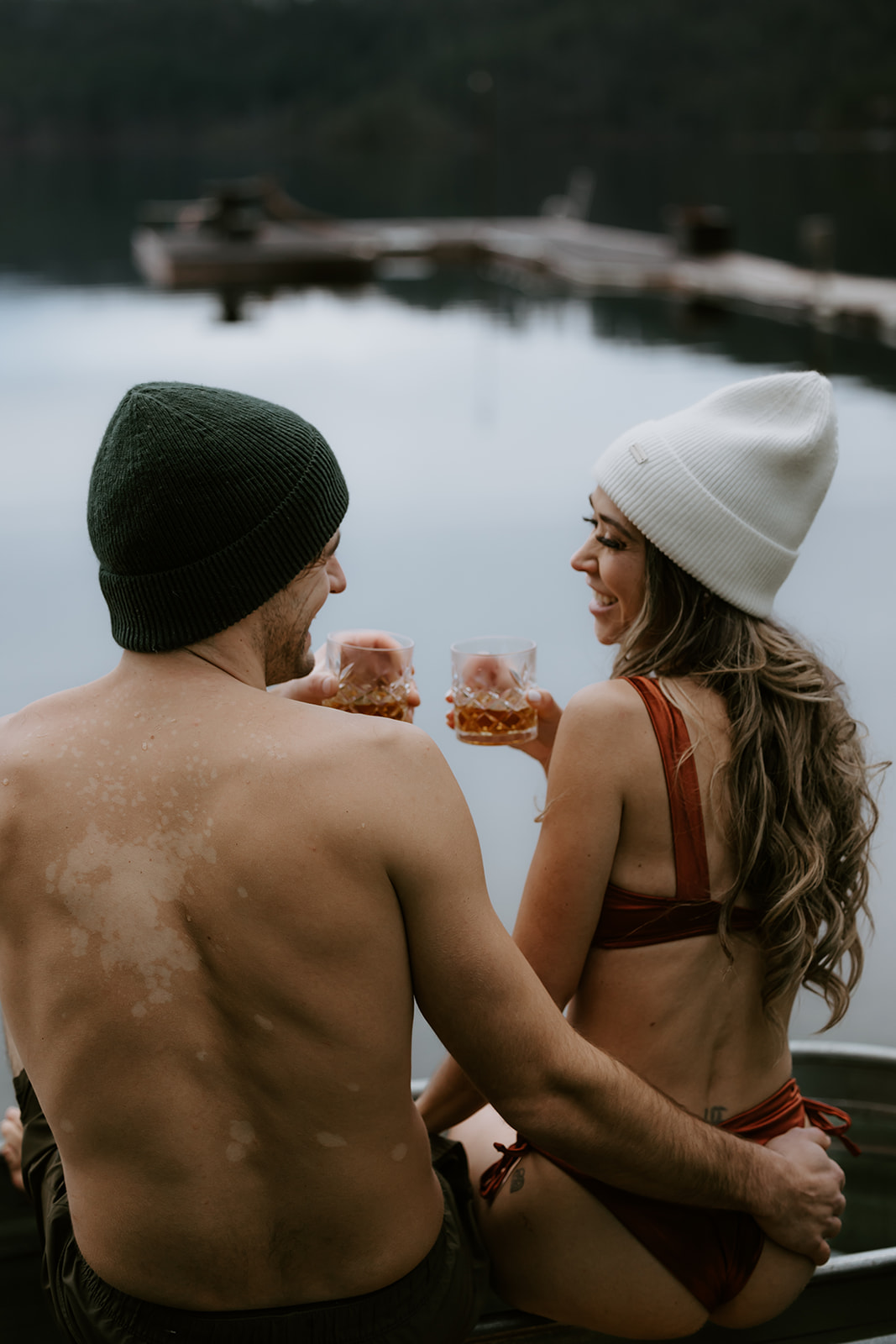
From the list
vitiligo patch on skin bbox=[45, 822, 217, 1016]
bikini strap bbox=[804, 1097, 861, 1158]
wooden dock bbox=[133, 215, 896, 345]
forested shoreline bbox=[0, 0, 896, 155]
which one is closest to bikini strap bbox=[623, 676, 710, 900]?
bikini strap bbox=[804, 1097, 861, 1158]

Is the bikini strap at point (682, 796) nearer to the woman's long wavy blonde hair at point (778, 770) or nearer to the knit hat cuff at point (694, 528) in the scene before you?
the woman's long wavy blonde hair at point (778, 770)

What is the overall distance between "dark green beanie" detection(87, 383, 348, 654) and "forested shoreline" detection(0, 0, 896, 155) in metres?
102

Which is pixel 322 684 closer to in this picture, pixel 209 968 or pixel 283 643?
pixel 283 643

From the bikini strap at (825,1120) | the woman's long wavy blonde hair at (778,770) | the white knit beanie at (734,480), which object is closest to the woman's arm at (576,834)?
the woman's long wavy blonde hair at (778,770)

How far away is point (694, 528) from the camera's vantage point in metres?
1.73

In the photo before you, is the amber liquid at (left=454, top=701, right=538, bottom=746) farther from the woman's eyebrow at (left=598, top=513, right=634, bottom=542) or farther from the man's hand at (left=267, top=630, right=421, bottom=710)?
the woman's eyebrow at (left=598, top=513, right=634, bottom=542)

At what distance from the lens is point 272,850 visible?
124 cm

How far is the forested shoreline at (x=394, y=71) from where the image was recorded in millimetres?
95625

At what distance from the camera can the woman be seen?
1.62 metres

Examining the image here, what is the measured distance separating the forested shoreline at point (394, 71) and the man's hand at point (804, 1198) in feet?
334

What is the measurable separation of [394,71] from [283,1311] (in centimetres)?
10919

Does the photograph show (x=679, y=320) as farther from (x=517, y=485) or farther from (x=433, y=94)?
(x=433, y=94)

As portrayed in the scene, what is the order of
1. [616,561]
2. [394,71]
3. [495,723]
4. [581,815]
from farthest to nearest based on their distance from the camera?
[394,71] → [495,723] → [616,561] → [581,815]

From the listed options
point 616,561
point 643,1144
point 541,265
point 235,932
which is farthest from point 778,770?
point 541,265
